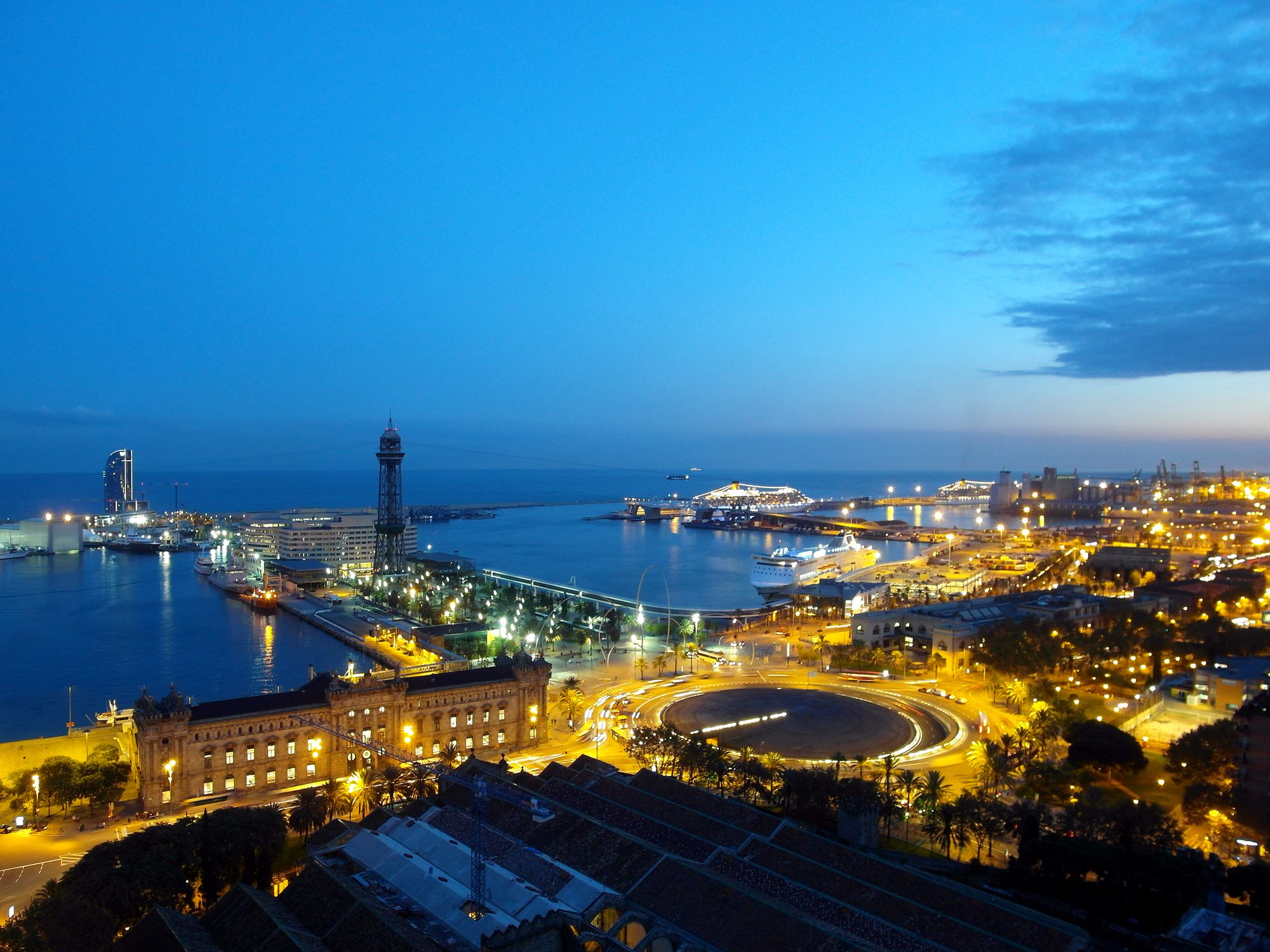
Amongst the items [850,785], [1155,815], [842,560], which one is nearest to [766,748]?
[850,785]

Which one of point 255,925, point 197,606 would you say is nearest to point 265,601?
point 197,606

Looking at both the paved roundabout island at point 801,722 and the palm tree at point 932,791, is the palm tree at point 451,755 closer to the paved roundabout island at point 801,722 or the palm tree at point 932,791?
the paved roundabout island at point 801,722

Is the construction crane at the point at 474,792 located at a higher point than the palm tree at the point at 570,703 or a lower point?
higher

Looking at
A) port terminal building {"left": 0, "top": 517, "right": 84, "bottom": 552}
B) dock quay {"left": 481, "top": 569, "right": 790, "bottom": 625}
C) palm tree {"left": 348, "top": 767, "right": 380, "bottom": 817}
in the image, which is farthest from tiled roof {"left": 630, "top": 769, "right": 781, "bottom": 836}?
port terminal building {"left": 0, "top": 517, "right": 84, "bottom": 552}

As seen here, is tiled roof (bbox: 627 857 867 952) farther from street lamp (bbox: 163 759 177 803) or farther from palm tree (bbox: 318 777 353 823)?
street lamp (bbox: 163 759 177 803)

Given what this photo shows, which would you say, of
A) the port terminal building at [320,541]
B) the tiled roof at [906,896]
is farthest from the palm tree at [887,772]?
the port terminal building at [320,541]

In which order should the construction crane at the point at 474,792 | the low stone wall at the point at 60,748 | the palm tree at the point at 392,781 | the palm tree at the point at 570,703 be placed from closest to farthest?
1. the construction crane at the point at 474,792
2. the palm tree at the point at 392,781
3. the low stone wall at the point at 60,748
4. the palm tree at the point at 570,703
